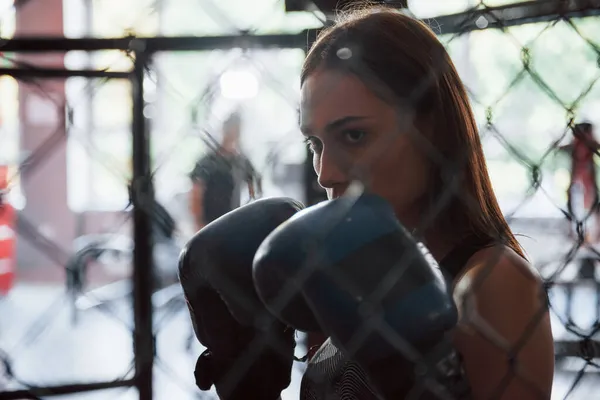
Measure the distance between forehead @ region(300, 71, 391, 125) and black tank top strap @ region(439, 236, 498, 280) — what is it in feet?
0.60

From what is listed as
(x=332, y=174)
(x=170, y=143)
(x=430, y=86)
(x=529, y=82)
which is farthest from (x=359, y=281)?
(x=529, y=82)

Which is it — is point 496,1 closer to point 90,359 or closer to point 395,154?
point 395,154

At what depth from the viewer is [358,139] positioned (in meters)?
0.61

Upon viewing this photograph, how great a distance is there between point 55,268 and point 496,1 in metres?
4.35

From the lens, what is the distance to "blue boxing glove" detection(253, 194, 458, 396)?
463 mm

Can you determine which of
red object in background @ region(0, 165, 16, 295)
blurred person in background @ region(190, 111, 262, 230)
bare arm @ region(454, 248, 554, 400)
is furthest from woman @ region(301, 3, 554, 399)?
red object in background @ region(0, 165, 16, 295)

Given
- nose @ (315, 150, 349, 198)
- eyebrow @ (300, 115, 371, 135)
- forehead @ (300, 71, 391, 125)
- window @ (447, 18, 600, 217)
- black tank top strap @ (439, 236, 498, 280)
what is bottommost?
black tank top strap @ (439, 236, 498, 280)

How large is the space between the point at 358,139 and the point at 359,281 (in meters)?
0.19

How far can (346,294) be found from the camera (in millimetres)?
461

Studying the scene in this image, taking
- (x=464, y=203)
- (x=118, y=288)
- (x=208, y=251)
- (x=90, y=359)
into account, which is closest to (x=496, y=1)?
(x=464, y=203)

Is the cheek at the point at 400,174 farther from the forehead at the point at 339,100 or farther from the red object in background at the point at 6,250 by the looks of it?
the red object in background at the point at 6,250

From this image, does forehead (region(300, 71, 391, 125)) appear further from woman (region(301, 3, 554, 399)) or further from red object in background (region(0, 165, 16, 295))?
red object in background (region(0, 165, 16, 295))

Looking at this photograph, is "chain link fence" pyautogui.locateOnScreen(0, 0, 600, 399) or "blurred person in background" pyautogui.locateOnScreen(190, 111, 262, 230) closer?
"chain link fence" pyautogui.locateOnScreen(0, 0, 600, 399)

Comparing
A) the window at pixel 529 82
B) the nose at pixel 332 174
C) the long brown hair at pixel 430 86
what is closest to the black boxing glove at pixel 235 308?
the nose at pixel 332 174
